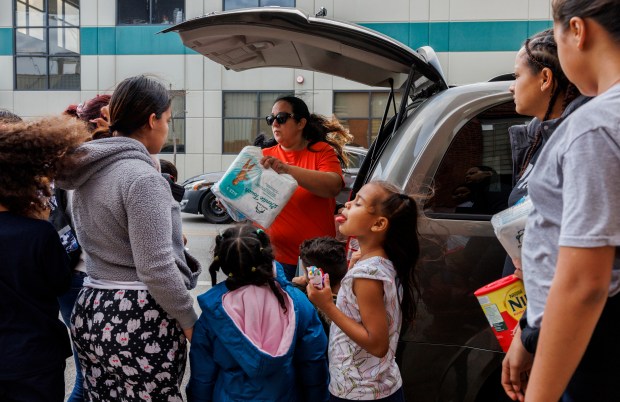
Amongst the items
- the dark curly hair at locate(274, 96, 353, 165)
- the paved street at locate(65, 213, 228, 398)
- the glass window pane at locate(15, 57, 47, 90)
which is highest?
the glass window pane at locate(15, 57, 47, 90)

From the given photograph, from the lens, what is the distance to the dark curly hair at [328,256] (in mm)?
3031

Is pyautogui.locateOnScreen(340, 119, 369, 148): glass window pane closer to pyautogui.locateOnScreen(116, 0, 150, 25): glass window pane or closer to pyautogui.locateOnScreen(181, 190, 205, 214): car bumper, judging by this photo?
pyautogui.locateOnScreen(181, 190, 205, 214): car bumper

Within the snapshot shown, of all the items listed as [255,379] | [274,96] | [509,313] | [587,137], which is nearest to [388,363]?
[255,379]

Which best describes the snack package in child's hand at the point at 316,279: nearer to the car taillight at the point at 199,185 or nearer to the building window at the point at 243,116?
the car taillight at the point at 199,185

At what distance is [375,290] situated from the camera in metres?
2.21

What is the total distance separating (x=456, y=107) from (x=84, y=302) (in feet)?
5.93

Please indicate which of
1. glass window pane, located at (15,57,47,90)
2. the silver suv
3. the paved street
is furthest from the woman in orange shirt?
glass window pane, located at (15,57,47,90)

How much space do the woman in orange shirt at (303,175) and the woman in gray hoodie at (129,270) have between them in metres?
1.17

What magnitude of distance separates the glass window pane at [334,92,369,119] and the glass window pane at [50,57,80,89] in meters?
8.43

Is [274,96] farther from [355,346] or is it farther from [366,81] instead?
[355,346]

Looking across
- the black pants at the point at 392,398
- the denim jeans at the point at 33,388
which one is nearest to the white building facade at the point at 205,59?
the black pants at the point at 392,398

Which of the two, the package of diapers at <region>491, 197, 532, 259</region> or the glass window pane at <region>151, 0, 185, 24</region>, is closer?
the package of diapers at <region>491, 197, 532, 259</region>

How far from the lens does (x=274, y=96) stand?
59.5 ft

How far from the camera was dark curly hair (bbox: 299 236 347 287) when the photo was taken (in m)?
3.03
